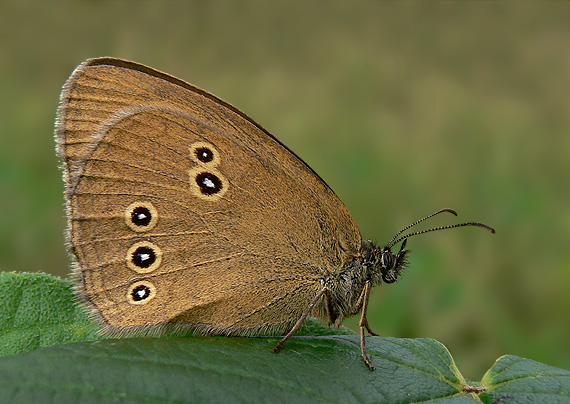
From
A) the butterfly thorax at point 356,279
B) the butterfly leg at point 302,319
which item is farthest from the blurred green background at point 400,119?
the butterfly leg at point 302,319

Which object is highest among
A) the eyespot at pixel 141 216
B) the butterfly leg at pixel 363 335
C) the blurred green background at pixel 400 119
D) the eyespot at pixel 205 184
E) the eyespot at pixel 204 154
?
the blurred green background at pixel 400 119

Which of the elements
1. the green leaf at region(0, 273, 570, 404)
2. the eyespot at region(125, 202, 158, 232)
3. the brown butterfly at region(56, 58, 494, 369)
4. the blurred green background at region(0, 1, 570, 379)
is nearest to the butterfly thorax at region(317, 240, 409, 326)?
the brown butterfly at region(56, 58, 494, 369)

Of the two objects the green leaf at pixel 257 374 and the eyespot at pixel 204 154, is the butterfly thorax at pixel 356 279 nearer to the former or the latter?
the green leaf at pixel 257 374

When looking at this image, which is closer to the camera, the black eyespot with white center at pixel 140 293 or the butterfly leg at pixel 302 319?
the butterfly leg at pixel 302 319

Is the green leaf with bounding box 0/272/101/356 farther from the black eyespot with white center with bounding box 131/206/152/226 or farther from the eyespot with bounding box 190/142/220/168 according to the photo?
the eyespot with bounding box 190/142/220/168

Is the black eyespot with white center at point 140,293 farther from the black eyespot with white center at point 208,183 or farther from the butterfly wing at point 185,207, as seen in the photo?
the black eyespot with white center at point 208,183

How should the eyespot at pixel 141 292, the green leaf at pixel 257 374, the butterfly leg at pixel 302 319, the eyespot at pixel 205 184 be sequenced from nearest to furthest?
1. the green leaf at pixel 257 374
2. the butterfly leg at pixel 302 319
3. the eyespot at pixel 141 292
4. the eyespot at pixel 205 184

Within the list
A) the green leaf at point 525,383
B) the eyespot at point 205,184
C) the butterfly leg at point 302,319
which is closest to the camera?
the green leaf at point 525,383

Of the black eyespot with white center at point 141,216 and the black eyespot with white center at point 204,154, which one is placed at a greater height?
the black eyespot with white center at point 204,154
